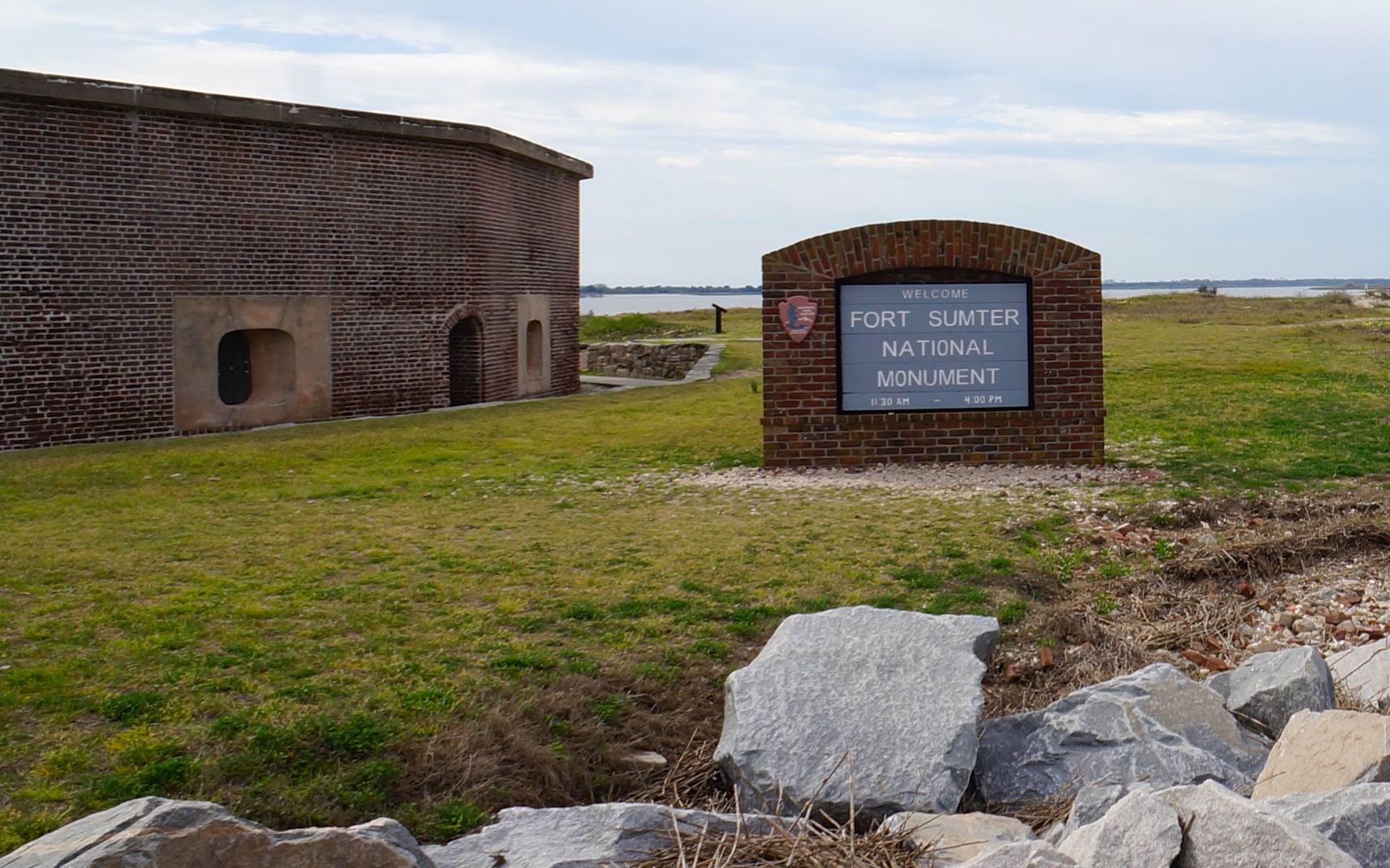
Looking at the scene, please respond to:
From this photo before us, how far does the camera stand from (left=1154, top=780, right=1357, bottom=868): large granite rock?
3.44 metres

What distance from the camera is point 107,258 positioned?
1744cm

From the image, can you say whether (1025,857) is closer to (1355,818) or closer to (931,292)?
(1355,818)

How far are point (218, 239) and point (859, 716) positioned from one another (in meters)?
16.2

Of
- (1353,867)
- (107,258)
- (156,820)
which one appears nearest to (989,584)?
(1353,867)

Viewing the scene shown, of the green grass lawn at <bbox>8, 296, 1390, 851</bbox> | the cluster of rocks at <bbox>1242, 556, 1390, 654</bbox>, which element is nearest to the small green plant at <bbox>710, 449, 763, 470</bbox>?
the green grass lawn at <bbox>8, 296, 1390, 851</bbox>

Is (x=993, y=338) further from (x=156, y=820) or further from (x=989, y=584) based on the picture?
(x=156, y=820)

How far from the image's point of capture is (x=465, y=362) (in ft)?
74.4

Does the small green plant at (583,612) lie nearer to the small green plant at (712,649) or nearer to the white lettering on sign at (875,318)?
the small green plant at (712,649)

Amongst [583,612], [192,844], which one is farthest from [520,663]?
[192,844]

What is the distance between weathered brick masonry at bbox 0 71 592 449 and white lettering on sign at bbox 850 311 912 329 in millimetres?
10773

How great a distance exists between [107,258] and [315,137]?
3894 mm

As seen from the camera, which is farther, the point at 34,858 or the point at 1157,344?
the point at 1157,344

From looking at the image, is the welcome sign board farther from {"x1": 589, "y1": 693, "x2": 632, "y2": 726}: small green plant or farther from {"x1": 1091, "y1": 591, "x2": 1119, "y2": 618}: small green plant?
{"x1": 589, "y1": 693, "x2": 632, "y2": 726}: small green plant

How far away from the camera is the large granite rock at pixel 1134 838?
362cm
